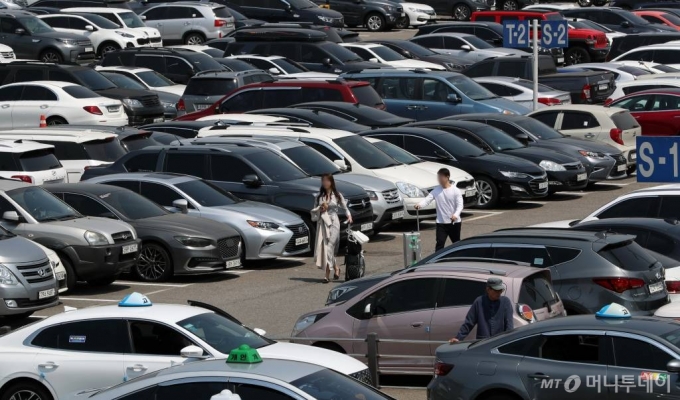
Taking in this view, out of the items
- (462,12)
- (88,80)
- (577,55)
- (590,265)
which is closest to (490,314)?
(590,265)

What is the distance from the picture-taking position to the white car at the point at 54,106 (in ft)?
102

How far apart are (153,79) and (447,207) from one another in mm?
18076

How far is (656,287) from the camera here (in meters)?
15.0

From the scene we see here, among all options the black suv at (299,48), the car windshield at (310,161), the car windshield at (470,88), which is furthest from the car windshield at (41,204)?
the black suv at (299,48)

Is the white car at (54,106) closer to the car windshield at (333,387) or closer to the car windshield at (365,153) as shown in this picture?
the car windshield at (365,153)

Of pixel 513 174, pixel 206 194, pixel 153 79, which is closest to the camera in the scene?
pixel 206 194

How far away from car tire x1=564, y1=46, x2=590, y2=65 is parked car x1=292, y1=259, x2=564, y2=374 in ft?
103

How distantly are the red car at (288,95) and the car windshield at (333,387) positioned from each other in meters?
21.3

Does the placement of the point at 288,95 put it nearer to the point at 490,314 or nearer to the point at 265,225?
the point at 265,225

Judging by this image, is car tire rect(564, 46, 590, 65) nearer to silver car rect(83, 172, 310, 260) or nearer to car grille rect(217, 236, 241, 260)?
silver car rect(83, 172, 310, 260)

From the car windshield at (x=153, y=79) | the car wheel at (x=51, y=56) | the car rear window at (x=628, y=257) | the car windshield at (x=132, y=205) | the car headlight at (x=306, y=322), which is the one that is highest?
the car rear window at (x=628, y=257)

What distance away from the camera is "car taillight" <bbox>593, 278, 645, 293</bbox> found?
48.3 ft

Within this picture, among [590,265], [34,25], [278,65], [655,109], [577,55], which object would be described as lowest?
[577,55]

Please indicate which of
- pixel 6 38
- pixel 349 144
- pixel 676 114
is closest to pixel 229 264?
pixel 349 144
